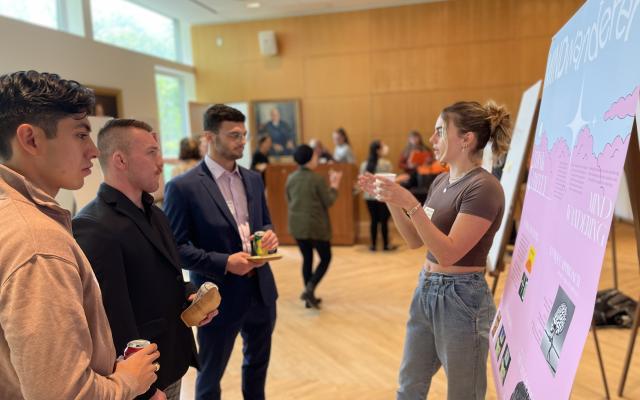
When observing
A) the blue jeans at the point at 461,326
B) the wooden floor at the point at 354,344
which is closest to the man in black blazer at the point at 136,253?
the blue jeans at the point at 461,326

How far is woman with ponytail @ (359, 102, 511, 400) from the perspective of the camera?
5.29 ft

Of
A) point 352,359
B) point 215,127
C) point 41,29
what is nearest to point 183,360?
point 215,127

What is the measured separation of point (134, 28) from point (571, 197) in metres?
8.37

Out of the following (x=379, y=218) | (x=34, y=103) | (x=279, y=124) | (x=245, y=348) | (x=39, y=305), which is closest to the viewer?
(x=39, y=305)

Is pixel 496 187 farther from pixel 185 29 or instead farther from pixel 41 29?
pixel 185 29

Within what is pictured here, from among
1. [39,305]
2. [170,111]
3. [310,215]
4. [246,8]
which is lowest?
[310,215]

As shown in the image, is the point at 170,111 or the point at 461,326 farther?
the point at 170,111

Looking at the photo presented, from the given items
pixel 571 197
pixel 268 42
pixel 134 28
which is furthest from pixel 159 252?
pixel 268 42

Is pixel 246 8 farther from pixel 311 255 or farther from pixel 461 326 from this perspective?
pixel 461 326

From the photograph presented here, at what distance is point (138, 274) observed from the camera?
56.9 inches

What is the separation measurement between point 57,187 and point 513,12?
8504 millimetres

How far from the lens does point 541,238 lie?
118 cm

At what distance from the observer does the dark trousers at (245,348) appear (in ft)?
6.77

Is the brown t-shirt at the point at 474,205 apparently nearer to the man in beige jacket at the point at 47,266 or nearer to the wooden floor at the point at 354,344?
the man in beige jacket at the point at 47,266
